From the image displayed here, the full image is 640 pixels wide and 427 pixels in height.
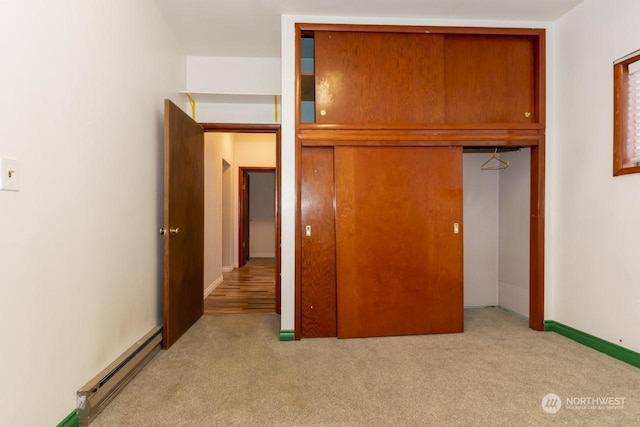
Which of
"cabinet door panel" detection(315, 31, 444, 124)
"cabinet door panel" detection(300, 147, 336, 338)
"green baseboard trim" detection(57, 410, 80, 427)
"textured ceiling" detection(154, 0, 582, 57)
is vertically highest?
"textured ceiling" detection(154, 0, 582, 57)

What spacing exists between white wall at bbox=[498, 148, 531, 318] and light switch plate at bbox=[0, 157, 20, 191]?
11.8ft

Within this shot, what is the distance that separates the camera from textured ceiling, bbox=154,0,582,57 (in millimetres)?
2570

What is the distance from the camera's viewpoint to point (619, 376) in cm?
207

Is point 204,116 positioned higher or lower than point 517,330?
higher

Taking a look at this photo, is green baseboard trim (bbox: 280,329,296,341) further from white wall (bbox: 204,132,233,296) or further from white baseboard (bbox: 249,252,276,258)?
white baseboard (bbox: 249,252,276,258)

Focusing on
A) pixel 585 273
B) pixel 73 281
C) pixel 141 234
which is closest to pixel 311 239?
pixel 141 234

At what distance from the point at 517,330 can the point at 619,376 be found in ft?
2.76

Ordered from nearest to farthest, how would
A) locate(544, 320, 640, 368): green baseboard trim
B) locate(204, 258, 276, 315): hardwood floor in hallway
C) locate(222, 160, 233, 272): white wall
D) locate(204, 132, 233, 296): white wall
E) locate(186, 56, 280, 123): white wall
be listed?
locate(544, 320, 640, 368): green baseboard trim
locate(186, 56, 280, 123): white wall
locate(204, 258, 276, 315): hardwood floor in hallway
locate(204, 132, 233, 296): white wall
locate(222, 160, 233, 272): white wall

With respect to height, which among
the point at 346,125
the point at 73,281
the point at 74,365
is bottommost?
the point at 74,365

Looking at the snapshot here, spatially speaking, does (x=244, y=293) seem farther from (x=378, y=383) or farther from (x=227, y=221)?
(x=378, y=383)

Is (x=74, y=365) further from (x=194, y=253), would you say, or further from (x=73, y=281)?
(x=194, y=253)

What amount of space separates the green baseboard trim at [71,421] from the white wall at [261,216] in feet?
22.7

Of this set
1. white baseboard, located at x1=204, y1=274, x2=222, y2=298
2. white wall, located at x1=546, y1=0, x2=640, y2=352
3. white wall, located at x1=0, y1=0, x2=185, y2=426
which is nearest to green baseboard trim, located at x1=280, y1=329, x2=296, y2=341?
white wall, located at x1=0, y1=0, x2=185, y2=426

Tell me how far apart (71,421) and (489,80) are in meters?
3.59
